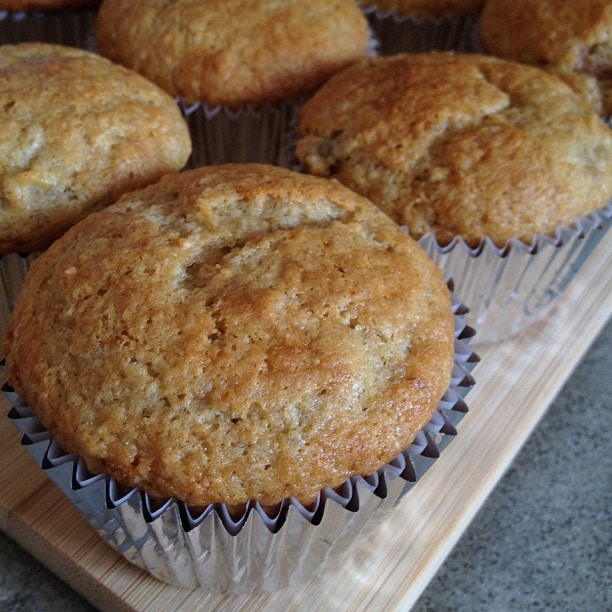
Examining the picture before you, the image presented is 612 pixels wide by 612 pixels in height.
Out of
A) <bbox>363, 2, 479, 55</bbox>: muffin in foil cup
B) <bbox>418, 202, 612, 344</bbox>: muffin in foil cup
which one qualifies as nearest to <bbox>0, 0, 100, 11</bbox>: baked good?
<bbox>363, 2, 479, 55</bbox>: muffin in foil cup

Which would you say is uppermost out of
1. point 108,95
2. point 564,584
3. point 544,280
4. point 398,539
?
point 108,95

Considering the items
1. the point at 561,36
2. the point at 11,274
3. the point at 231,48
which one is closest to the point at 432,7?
the point at 561,36

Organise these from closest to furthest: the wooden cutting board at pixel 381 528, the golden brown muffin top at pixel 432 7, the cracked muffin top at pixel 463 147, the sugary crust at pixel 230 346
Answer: the sugary crust at pixel 230 346, the wooden cutting board at pixel 381 528, the cracked muffin top at pixel 463 147, the golden brown muffin top at pixel 432 7

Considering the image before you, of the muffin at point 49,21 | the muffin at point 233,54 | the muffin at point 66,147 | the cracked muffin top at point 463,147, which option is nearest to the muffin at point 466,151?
the cracked muffin top at point 463,147

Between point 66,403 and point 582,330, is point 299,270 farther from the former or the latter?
point 582,330

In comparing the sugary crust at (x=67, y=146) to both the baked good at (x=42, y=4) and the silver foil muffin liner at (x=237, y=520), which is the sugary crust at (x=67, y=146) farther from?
the baked good at (x=42, y=4)

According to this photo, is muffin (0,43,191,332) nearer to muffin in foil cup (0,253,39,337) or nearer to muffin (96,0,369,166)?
muffin in foil cup (0,253,39,337)

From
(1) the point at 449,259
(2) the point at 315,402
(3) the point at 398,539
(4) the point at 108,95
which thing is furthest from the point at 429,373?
(4) the point at 108,95
